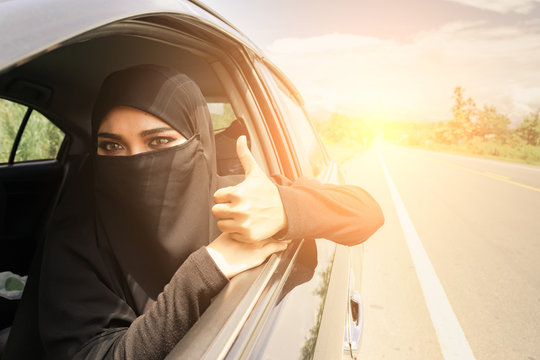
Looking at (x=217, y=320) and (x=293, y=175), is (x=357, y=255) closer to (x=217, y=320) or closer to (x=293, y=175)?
(x=293, y=175)

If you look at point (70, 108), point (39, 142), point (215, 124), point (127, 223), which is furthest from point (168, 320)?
point (39, 142)

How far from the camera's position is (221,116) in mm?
2168

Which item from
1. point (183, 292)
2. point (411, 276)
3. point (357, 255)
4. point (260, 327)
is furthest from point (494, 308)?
point (183, 292)

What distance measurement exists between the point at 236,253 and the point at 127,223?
0.49 m

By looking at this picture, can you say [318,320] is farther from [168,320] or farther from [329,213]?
[168,320]

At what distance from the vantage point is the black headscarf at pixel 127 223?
1.03 meters

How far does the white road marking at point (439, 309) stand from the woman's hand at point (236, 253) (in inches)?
84.0

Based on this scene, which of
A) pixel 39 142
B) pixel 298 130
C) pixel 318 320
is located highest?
pixel 298 130

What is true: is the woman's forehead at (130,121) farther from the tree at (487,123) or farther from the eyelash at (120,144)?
the tree at (487,123)

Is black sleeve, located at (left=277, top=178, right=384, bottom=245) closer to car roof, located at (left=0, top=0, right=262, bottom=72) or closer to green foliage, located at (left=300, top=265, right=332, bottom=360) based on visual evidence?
green foliage, located at (left=300, top=265, right=332, bottom=360)

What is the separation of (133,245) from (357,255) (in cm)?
157

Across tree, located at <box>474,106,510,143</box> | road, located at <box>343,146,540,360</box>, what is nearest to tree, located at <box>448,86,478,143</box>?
tree, located at <box>474,106,510,143</box>

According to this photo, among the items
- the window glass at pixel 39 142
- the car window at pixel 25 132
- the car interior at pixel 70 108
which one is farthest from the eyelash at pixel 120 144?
the window glass at pixel 39 142

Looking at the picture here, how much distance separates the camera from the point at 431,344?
101 inches
